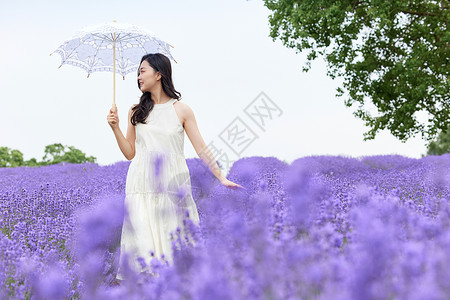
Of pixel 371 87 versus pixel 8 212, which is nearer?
pixel 8 212

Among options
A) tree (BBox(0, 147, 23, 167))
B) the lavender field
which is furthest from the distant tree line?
the lavender field

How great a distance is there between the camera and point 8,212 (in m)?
4.98

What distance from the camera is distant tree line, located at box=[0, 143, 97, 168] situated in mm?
17172

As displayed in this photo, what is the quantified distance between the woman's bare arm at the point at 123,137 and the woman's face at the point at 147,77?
301mm

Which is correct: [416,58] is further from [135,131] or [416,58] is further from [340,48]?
[135,131]

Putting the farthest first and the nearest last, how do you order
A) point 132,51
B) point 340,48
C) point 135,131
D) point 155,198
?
point 340,48
point 132,51
point 135,131
point 155,198

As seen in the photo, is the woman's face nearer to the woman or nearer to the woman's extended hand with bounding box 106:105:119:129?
the woman

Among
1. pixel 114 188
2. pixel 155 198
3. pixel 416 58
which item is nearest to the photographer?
pixel 155 198

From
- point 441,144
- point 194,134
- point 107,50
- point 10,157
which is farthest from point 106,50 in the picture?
point 441,144

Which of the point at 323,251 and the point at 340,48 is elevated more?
the point at 340,48

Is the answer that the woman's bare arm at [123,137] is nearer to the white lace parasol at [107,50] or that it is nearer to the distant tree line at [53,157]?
the white lace parasol at [107,50]

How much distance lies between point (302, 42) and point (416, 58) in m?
2.64

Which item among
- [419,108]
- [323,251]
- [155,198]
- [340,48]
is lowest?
[323,251]

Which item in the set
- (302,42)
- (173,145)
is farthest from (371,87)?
(173,145)
